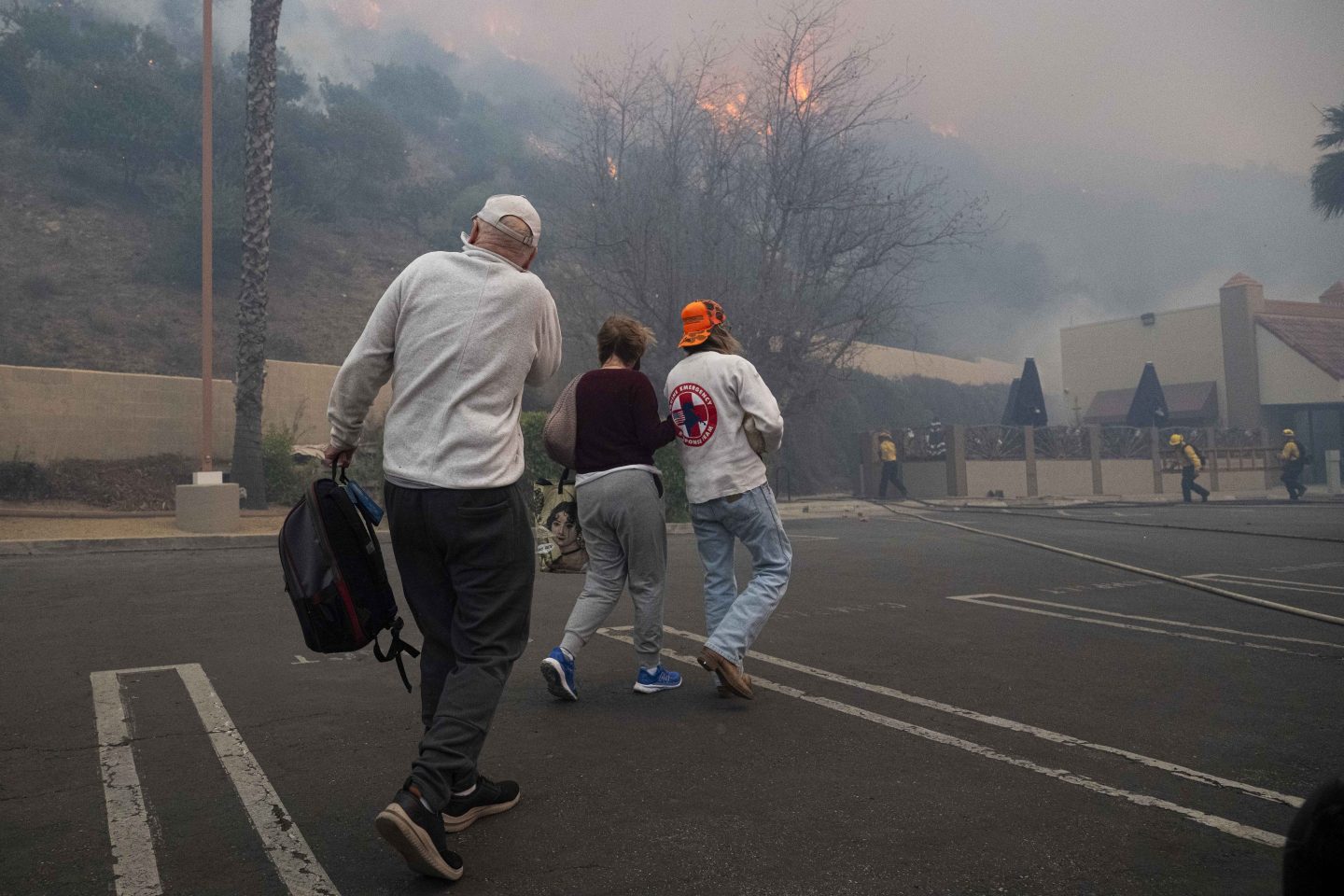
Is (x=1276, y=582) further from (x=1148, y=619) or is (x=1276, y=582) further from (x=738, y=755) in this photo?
(x=738, y=755)

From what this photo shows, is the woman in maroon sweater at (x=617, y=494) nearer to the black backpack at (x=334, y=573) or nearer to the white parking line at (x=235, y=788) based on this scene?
the white parking line at (x=235, y=788)

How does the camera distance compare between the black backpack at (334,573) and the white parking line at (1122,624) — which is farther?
the white parking line at (1122,624)

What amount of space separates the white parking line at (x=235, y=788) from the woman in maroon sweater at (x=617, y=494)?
136cm

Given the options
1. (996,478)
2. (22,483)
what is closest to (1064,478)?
(996,478)

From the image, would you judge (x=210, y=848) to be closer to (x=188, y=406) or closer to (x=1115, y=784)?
(x=1115, y=784)

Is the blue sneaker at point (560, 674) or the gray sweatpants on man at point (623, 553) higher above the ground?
the gray sweatpants on man at point (623, 553)

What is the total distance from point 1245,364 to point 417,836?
44149mm

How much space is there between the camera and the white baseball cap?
334 cm


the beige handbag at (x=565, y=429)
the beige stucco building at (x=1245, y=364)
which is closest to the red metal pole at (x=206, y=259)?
the beige handbag at (x=565, y=429)

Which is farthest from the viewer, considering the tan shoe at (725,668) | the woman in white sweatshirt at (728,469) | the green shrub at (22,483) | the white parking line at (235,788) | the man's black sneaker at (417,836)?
the green shrub at (22,483)

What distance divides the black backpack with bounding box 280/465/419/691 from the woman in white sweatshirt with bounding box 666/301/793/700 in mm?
1943

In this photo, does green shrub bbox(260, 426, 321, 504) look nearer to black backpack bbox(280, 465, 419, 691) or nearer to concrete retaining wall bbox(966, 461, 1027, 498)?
black backpack bbox(280, 465, 419, 691)

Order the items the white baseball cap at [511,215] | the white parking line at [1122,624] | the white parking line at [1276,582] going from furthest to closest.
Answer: the white parking line at [1276,582] → the white parking line at [1122,624] → the white baseball cap at [511,215]

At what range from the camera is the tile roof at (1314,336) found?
38219 mm
